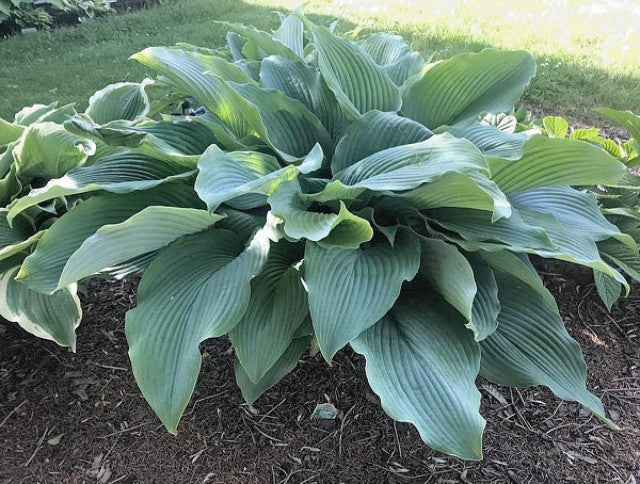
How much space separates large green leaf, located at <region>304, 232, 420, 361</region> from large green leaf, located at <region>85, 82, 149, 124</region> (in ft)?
3.95

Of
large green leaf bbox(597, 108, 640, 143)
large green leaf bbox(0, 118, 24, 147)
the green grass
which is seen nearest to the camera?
large green leaf bbox(0, 118, 24, 147)

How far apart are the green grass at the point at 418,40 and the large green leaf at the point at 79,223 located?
297 centimetres

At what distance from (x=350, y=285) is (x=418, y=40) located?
4259 millimetres

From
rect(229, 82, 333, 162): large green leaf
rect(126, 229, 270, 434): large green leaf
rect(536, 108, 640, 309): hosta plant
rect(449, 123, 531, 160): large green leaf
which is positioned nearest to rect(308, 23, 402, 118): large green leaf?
rect(229, 82, 333, 162): large green leaf

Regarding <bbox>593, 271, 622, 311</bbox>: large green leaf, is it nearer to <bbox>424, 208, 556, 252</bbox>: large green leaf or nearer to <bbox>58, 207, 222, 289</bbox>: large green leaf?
<bbox>424, 208, 556, 252</bbox>: large green leaf

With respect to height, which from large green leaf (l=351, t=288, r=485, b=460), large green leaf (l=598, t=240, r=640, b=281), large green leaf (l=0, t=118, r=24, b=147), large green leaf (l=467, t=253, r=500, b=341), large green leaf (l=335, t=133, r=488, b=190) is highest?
large green leaf (l=335, t=133, r=488, b=190)

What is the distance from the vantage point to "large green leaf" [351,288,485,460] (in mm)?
1187

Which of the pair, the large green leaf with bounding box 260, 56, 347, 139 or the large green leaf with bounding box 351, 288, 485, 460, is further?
the large green leaf with bounding box 260, 56, 347, 139

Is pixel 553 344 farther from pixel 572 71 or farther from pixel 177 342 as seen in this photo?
pixel 572 71

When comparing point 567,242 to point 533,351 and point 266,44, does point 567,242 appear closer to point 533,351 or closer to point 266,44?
point 533,351

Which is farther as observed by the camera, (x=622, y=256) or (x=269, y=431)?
(x=622, y=256)

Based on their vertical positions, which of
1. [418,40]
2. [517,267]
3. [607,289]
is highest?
[517,267]

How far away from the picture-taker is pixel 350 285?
132 centimetres

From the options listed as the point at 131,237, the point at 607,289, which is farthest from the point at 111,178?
the point at 607,289
